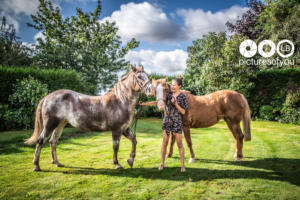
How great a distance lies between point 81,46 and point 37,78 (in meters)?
7.70

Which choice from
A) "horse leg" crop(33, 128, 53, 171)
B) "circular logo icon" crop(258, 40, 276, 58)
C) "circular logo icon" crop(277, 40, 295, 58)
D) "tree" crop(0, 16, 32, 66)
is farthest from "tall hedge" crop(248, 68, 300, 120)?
"tree" crop(0, 16, 32, 66)

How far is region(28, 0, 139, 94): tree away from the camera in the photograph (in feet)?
54.9

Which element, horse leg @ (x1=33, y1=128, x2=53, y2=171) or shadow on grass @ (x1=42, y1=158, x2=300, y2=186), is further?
horse leg @ (x1=33, y1=128, x2=53, y2=171)

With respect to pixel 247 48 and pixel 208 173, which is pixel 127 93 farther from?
pixel 247 48

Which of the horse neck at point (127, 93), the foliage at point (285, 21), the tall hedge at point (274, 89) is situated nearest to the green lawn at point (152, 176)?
the horse neck at point (127, 93)

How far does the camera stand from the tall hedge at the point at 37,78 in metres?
9.98

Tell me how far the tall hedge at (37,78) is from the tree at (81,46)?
389 cm

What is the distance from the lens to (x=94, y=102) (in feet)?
14.2

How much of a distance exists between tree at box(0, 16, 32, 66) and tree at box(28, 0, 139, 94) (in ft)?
Result: 3.36

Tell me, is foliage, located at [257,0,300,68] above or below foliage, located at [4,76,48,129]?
above

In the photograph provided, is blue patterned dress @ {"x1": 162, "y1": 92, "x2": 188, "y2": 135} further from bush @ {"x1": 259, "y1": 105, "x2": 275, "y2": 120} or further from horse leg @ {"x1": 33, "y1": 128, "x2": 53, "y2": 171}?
bush @ {"x1": 259, "y1": 105, "x2": 275, "y2": 120}

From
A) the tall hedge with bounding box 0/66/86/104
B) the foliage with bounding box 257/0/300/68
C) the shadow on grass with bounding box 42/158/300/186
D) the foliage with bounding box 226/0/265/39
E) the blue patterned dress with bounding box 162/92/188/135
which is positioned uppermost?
the foliage with bounding box 226/0/265/39

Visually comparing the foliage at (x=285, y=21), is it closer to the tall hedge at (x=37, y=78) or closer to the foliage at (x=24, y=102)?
the tall hedge at (x=37, y=78)

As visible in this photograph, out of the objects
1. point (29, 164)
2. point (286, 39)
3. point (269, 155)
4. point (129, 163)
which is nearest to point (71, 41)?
point (29, 164)
